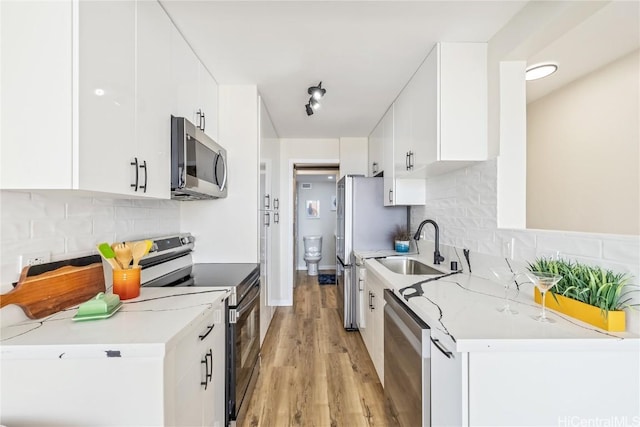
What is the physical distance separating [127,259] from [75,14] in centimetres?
92

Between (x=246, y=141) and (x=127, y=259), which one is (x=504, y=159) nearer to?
(x=246, y=141)

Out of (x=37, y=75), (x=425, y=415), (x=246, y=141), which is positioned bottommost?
(x=425, y=415)

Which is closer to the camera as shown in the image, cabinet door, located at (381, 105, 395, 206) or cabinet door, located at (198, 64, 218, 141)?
cabinet door, located at (198, 64, 218, 141)

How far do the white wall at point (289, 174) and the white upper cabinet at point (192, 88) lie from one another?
1787 millimetres

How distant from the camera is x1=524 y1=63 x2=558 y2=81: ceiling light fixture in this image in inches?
69.8

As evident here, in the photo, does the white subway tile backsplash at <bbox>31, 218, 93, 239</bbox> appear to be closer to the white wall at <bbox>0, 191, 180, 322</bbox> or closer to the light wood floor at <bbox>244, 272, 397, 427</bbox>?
the white wall at <bbox>0, 191, 180, 322</bbox>

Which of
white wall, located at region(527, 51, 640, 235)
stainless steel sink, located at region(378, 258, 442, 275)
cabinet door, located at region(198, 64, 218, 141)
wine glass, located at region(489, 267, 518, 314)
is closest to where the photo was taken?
wine glass, located at region(489, 267, 518, 314)

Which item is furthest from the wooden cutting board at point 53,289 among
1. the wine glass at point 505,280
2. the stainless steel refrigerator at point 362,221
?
the stainless steel refrigerator at point 362,221

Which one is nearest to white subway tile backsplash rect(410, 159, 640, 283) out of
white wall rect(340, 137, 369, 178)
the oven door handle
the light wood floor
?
the light wood floor

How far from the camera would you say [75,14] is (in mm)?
899

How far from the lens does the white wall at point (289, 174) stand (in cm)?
391

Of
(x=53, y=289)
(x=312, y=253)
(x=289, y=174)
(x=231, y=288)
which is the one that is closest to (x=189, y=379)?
(x=231, y=288)

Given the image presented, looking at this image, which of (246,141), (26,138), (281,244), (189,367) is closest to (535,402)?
(189,367)

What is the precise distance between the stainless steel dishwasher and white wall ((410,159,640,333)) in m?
0.68
